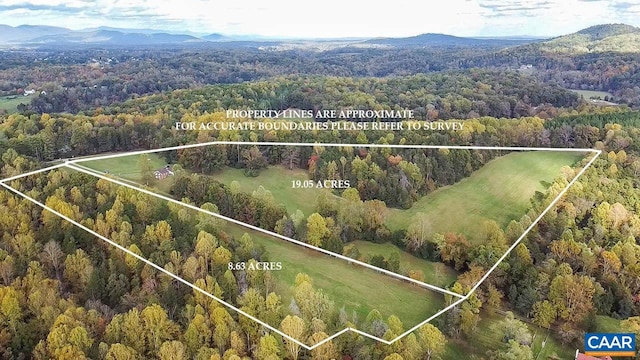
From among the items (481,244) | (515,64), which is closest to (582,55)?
(515,64)

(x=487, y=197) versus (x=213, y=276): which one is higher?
(x=487, y=197)

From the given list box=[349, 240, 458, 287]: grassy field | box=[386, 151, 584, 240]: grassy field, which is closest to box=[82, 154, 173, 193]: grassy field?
box=[349, 240, 458, 287]: grassy field

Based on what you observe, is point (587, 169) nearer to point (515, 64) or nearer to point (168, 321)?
point (168, 321)

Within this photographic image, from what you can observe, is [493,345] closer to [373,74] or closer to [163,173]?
[163,173]

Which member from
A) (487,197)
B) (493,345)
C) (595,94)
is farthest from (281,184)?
(595,94)

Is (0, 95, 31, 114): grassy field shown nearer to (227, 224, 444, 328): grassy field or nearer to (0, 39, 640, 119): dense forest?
(0, 39, 640, 119): dense forest

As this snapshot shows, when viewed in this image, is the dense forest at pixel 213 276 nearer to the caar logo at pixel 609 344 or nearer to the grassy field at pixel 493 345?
the grassy field at pixel 493 345
